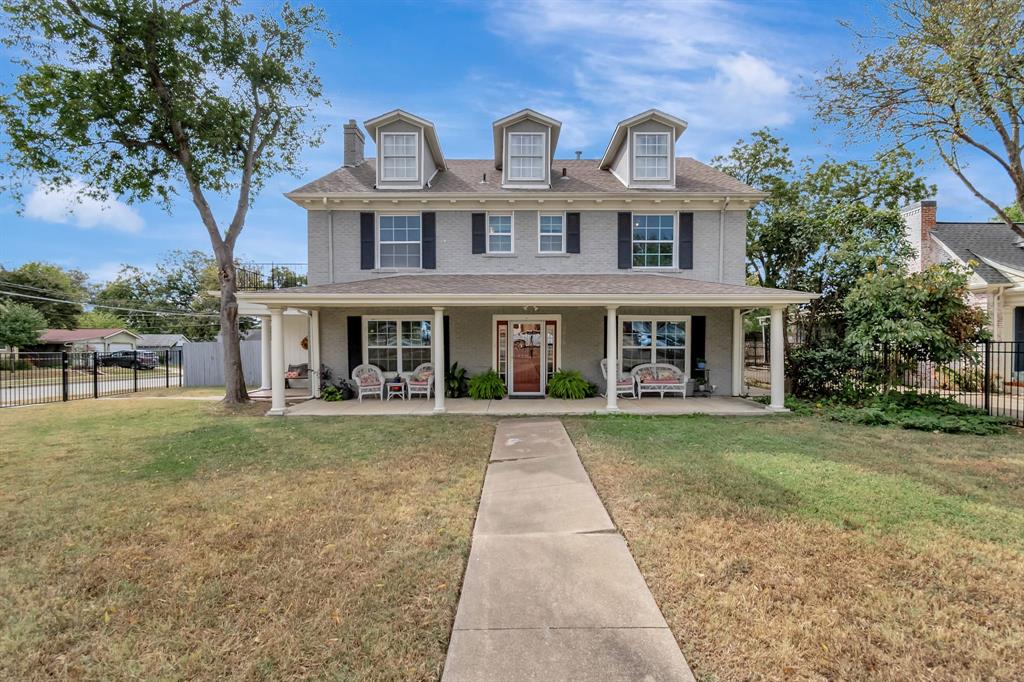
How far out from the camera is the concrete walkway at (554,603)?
2484 mm

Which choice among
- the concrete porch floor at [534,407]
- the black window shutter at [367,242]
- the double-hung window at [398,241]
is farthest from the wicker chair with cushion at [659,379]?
the black window shutter at [367,242]

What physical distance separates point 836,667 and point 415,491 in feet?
13.2

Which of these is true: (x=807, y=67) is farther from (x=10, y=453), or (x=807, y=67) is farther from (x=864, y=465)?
(x=10, y=453)

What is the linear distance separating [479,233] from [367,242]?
10.4 ft

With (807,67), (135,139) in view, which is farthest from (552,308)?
(135,139)

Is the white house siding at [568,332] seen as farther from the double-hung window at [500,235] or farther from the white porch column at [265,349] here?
the white porch column at [265,349]

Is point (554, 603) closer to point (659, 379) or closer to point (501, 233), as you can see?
point (659, 379)

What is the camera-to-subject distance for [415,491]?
5219 millimetres

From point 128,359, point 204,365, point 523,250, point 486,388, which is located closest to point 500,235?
point 523,250

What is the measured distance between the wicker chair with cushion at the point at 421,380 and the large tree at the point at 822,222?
10.4 m

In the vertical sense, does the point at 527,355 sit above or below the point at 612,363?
above

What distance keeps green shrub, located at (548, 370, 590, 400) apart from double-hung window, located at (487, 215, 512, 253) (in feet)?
12.6

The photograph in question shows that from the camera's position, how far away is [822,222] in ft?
40.3

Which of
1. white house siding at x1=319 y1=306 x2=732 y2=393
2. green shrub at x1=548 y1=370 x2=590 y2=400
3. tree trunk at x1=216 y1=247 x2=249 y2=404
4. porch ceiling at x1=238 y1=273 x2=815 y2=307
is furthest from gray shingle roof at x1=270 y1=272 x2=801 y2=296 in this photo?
tree trunk at x1=216 y1=247 x2=249 y2=404
